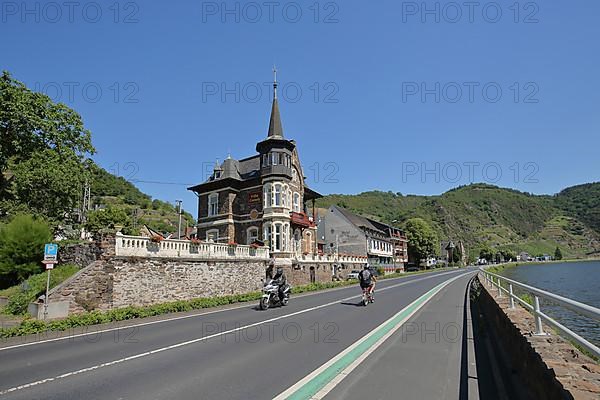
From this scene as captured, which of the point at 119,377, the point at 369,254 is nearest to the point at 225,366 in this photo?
the point at 119,377

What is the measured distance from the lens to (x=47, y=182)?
1021 inches

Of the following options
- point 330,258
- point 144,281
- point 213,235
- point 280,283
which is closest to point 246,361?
point 280,283

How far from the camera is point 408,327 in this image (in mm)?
11641

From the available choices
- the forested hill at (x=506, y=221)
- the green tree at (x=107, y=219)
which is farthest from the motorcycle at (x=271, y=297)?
the forested hill at (x=506, y=221)

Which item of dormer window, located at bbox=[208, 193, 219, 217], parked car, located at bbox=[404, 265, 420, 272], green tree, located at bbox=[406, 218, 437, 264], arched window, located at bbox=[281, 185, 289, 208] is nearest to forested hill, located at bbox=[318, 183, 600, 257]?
parked car, located at bbox=[404, 265, 420, 272]

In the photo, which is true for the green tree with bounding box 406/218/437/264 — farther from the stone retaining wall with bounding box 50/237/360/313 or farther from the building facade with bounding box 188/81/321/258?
the stone retaining wall with bounding box 50/237/360/313

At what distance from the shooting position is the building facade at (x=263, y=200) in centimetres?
3453

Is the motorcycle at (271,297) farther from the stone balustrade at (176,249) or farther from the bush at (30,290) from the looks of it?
the bush at (30,290)

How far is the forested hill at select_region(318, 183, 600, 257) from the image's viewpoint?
158750 mm

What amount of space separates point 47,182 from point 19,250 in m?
7.66

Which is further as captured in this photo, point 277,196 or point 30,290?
point 277,196

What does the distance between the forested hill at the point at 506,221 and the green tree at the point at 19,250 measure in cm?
12675

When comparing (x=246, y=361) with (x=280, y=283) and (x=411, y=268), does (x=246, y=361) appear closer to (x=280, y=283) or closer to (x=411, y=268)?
(x=280, y=283)

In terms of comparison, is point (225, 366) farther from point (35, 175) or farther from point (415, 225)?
point (415, 225)
